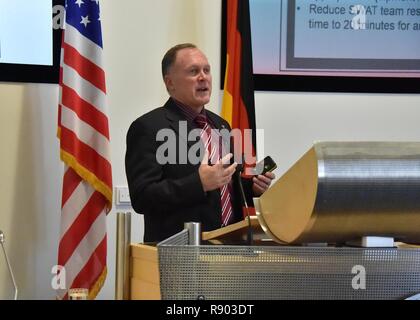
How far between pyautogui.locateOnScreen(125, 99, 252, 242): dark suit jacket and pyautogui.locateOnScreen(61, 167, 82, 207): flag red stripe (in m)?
0.90

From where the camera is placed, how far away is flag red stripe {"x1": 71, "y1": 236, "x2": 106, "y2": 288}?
331 centimetres

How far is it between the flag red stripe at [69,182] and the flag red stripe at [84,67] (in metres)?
0.45

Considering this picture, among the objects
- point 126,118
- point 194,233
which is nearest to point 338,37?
point 126,118

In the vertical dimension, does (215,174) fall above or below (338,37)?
below

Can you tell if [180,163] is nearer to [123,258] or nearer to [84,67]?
[123,258]

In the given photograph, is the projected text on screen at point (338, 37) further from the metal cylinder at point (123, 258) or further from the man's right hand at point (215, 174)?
the metal cylinder at point (123, 258)

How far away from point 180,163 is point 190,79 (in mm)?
400

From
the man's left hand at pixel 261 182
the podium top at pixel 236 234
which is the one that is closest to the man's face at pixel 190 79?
the man's left hand at pixel 261 182

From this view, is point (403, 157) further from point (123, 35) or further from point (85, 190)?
point (123, 35)

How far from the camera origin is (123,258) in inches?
66.9

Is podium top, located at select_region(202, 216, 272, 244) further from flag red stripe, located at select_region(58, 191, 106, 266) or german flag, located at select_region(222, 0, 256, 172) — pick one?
german flag, located at select_region(222, 0, 256, 172)

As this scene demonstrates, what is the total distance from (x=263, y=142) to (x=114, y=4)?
3.79 ft

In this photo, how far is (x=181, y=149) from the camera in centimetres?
246
